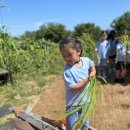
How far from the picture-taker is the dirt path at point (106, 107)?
5.47 m

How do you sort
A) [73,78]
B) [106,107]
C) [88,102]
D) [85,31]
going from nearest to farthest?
1. [88,102]
2. [73,78]
3. [106,107]
4. [85,31]

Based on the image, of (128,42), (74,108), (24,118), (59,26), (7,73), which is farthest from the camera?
(59,26)

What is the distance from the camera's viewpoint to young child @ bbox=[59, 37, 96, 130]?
319 centimetres

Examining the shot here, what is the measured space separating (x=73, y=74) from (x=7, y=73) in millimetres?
6389

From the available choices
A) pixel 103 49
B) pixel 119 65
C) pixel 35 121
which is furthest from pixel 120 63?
pixel 35 121

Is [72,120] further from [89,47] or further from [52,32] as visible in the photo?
[52,32]

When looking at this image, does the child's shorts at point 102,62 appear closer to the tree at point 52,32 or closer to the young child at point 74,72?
the young child at point 74,72

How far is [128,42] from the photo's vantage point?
25.4 ft

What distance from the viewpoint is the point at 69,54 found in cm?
319

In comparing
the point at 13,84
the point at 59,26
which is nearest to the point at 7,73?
the point at 13,84

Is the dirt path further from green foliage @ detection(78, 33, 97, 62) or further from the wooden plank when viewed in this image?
the wooden plank

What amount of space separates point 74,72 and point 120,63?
18.9ft

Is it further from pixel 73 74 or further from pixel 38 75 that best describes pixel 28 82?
pixel 73 74

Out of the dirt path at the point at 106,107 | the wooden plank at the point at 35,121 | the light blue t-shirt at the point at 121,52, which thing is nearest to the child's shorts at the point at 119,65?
the light blue t-shirt at the point at 121,52
